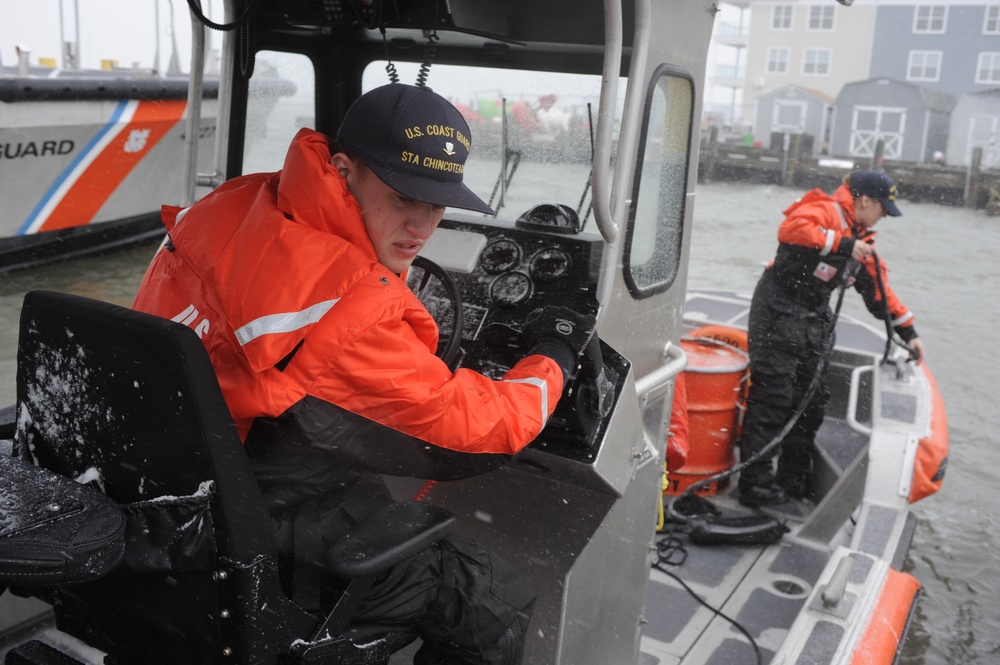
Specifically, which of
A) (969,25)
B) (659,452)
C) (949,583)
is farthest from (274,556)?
(969,25)

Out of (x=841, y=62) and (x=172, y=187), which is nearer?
(x=172, y=187)

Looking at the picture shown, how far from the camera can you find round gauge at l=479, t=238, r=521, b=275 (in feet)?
8.44

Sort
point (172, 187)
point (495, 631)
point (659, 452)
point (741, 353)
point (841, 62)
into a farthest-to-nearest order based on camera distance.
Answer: point (841, 62) → point (172, 187) → point (741, 353) → point (659, 452) → point (495, 631)

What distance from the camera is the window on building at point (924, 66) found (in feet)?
108

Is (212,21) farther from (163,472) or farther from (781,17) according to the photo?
(781,17)

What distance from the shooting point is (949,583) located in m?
5.30

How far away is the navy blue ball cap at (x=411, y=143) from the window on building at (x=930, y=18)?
35.9 metres

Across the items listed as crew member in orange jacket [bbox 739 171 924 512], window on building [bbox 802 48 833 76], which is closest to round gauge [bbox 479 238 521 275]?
crew member in orange jacket [bbox 739 171 924 512]

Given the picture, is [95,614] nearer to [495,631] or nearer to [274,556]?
[274,556]

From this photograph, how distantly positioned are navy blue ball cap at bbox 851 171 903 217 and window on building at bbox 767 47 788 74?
3635cm

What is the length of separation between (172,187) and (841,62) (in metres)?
33.1

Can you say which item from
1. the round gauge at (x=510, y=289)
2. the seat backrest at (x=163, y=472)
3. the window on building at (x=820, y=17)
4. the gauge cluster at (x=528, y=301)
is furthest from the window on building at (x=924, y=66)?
the seat backrest at (x=163, y=472)

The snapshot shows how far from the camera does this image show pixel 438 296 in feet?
8.14

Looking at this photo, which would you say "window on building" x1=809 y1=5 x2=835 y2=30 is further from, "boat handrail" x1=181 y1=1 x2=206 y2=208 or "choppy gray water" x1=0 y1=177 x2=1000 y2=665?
"boat handrail" x1=181 y1=1 x2=206 y2=208
